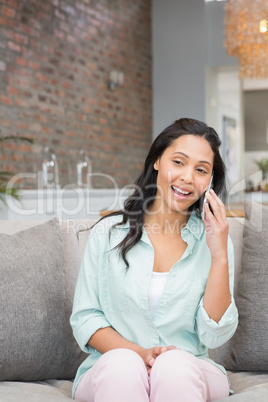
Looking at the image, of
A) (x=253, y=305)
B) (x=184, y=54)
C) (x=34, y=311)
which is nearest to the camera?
(x=34, y=311)

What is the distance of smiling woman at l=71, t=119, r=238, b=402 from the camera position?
152 cm

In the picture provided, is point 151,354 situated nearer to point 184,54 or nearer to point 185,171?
point 185,171

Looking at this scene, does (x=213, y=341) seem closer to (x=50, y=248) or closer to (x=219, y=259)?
(x=219, y=259)

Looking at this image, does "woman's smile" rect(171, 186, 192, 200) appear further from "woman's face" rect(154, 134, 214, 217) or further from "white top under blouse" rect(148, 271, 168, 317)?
"white top under blouse" rect(148, 271, 168, 317)

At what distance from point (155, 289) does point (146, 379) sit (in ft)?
1.02

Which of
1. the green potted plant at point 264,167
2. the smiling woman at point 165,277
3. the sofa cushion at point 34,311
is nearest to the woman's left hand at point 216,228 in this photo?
the smiling woman at point 165,277

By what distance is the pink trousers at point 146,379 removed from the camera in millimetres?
1306

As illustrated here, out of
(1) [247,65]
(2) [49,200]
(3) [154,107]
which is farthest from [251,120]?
(2) [49,200]

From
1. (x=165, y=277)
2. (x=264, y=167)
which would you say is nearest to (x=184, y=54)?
(x=264, y=167)

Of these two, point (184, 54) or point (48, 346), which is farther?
point (184, 54)

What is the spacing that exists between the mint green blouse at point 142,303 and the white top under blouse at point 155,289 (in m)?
0.02

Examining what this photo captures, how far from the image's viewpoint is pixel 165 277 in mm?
1617

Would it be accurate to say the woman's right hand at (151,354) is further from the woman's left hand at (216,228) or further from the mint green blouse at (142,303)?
the woman's left hand at (216,228)

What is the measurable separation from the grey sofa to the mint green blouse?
0.46 ft
